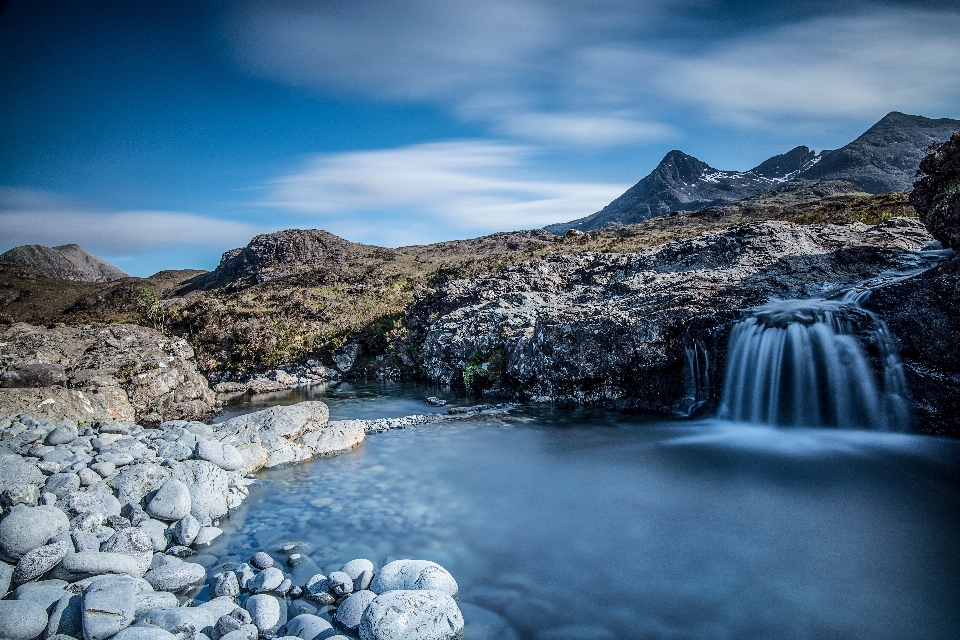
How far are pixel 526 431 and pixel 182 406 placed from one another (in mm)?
12742

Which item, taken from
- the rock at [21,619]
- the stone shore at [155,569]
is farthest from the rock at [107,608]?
the rock at [21,619]

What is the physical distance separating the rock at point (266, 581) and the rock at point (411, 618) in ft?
5.88

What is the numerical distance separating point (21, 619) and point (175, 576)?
1652mm

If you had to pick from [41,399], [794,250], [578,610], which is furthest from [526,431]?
[794,250]

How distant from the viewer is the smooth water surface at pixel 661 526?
5.93 m

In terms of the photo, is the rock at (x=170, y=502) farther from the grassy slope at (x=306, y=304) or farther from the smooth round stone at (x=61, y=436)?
the grassy slope at (x=306, y=304)

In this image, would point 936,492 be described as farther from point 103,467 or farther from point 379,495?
point 103,467

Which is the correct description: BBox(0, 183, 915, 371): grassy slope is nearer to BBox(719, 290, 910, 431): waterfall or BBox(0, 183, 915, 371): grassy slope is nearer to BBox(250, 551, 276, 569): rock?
BBox(719, 290, 910, 431): waterfall

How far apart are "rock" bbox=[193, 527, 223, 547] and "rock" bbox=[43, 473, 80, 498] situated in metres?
2.30

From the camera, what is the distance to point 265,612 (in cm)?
559

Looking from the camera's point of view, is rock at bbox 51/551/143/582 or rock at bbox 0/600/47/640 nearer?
rock at bbox 0/600/47/640

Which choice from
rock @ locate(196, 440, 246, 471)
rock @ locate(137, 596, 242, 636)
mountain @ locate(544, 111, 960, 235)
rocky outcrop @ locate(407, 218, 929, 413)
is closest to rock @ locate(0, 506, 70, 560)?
rock @ locate(137, 596, 242, 636)

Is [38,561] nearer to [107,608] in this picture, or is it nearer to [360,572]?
[107,608]

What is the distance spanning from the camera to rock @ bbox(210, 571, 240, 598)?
619 centimetres
